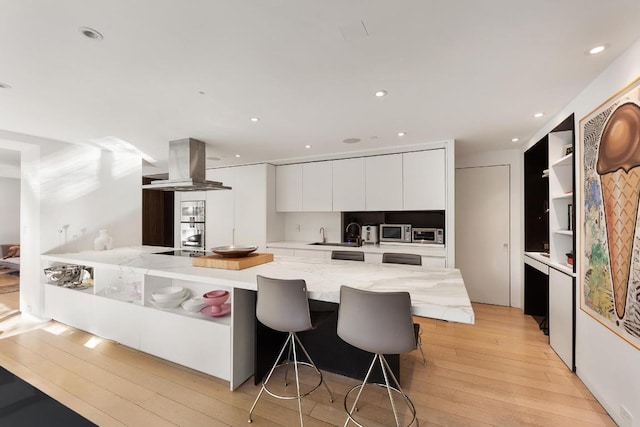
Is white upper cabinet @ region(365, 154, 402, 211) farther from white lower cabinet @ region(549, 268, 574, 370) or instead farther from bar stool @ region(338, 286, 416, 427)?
bar stool @ region(338, 286, 416, 427)

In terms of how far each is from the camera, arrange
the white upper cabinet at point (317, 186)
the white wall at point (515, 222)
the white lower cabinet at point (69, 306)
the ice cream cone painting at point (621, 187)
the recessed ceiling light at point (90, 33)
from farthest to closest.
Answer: the white upper cabinet at point (317, 186) < the white wall at point (515, 222) < the white lower cabinet at point (69, 306) < the ice cream cone painting at point (621, 187) < the recessed ceiling light at point (90, 33)

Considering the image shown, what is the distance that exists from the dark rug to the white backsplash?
4302 mm

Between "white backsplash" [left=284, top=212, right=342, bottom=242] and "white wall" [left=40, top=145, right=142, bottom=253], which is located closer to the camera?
"white wall" [left=40, top=145, right=142, bottom=253]

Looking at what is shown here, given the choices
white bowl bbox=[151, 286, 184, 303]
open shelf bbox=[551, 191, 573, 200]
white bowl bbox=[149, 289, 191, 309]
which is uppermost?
open shelf bbox=[551, 191, 573, 200]

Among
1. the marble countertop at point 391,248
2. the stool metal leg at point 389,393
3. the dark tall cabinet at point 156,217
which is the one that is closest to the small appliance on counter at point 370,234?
the marble countertop at point 391,248

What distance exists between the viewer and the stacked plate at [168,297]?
2496 mm

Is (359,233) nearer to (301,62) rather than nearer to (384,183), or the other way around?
(384,183)

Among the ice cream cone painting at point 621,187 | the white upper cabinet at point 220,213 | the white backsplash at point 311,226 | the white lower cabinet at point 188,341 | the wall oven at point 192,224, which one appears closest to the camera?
the ice cream cone painting at point 621,187

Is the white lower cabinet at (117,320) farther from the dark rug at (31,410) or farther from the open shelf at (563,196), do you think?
the open shelf at (563,196)

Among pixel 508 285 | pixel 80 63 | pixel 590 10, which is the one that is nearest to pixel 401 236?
pixel 508 285

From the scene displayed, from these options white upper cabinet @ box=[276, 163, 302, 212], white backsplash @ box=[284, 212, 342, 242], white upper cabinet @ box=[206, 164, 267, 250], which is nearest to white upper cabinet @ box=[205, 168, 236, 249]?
white upper cabinet @ box=[206, 164, 267, 250]

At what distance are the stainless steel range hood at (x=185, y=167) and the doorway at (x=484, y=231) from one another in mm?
3740

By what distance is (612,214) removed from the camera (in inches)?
71.7

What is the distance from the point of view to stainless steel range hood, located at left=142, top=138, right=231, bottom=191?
3.45 metres
